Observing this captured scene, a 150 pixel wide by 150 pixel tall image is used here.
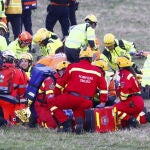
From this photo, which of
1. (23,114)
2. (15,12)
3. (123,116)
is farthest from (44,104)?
(15,12)

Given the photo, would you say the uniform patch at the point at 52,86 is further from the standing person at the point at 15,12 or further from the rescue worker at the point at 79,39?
the standing person at the point at 15,12

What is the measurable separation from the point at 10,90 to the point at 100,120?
166 cm

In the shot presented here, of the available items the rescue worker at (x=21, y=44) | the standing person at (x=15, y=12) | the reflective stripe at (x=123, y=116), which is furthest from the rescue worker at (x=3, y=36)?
the reflective stripe at (x=123, y=116)

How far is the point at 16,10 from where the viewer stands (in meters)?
18.5

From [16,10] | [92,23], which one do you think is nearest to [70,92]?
[92,23]

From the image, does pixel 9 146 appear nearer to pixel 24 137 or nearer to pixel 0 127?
pixel 24 137

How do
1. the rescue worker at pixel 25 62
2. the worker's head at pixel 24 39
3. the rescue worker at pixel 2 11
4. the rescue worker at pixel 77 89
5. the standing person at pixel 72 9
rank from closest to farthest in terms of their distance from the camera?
the rescue worker at pixel 77 89
the rescue worker at pixel 25 62
the worker's head at pixel 24 39
the rescue worker at pixel 2 11
the standing person at pixel 72 9

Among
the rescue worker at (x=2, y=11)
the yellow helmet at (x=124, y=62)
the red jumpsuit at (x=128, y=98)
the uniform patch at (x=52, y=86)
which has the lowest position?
the red jumpsuit at (x=128, y=98)

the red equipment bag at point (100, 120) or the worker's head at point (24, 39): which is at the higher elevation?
the worker's head at point (24, 39)

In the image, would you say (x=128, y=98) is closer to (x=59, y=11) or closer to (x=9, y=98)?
(x=9, y=98)

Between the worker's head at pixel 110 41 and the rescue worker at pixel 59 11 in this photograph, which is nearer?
the worker's head at pixel 110 41

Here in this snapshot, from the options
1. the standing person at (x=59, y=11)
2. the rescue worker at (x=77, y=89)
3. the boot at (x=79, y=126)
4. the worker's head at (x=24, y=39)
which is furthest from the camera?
the standing person at (x=59, y=11)

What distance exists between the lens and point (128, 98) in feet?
41.3

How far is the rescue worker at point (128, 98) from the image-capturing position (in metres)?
12.5
